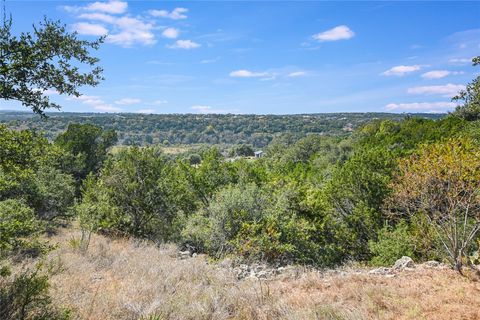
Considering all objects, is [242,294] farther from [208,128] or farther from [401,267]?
[208,128]

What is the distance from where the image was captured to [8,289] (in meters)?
6.35

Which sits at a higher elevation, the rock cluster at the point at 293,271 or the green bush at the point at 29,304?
the green bush at the point at 29,304

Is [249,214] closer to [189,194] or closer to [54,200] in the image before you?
[189,194]

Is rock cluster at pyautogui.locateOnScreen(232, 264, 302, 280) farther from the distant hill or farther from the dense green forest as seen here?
the distant hill

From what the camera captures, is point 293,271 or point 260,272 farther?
point 260,272

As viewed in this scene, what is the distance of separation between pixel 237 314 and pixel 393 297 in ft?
11.6

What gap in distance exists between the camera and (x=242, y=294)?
737 centimetres

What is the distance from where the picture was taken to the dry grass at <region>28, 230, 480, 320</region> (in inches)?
248

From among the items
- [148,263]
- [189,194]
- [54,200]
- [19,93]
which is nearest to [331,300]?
[148,263]

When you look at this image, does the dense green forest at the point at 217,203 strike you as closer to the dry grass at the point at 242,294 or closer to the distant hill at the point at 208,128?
the dry grass at the point at 242,294

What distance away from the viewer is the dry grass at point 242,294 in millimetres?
6297

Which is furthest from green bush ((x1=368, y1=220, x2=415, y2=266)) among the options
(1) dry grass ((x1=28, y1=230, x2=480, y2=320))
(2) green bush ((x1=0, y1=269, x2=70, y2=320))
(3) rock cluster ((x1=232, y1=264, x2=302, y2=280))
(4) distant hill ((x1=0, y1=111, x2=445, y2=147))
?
(4) distant hill ((x1=0, y1=111, x2=445, y2=147))

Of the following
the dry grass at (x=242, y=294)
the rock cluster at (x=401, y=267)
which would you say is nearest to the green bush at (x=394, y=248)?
the rock cluster at (x=401, y=267)

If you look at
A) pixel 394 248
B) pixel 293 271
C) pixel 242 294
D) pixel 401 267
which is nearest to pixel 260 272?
pixel 293 271
